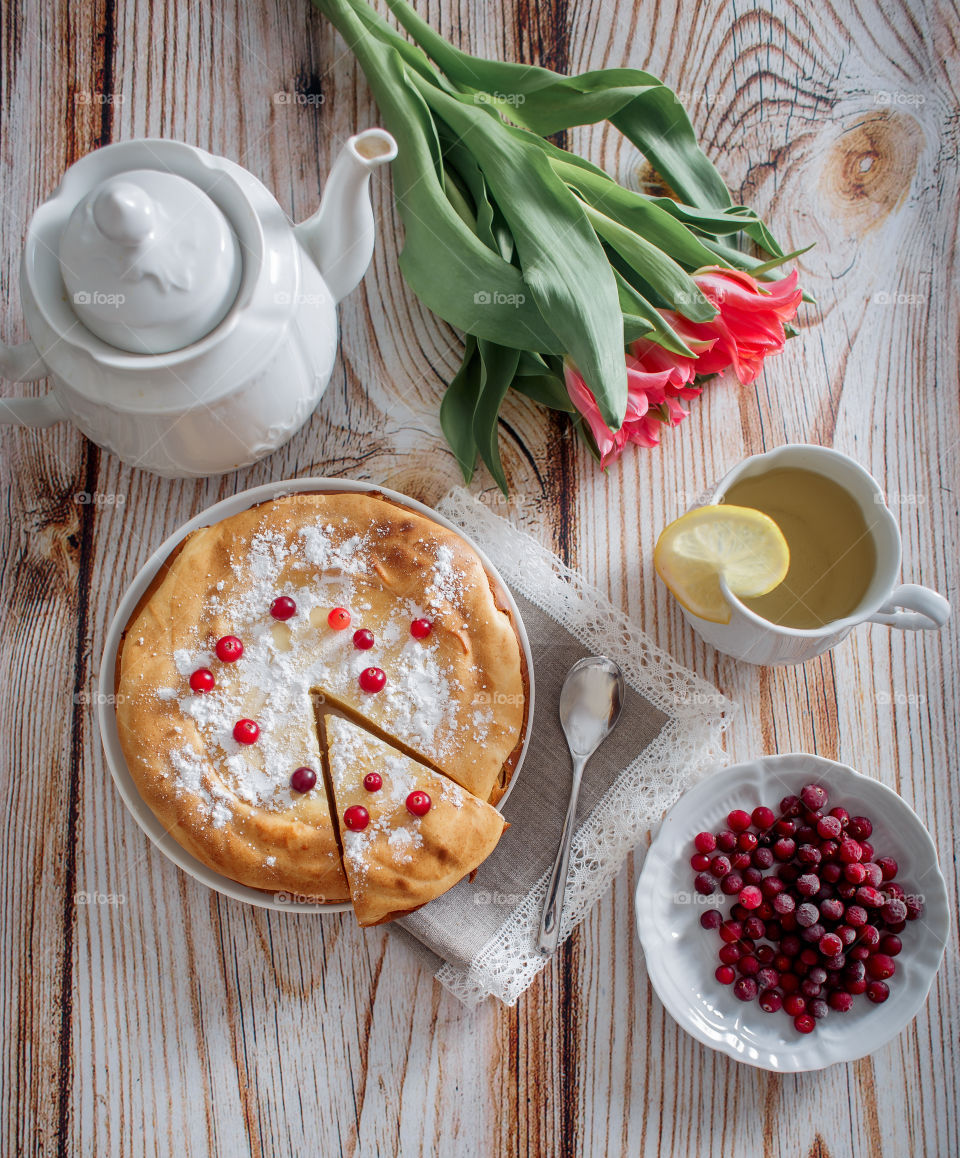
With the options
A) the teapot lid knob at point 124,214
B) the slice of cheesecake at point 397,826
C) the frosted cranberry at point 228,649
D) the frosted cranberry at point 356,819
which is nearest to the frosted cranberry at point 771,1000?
the slice of cheesecake at point 397,826

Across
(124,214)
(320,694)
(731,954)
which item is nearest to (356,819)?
(320,694)

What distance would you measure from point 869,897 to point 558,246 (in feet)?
4.25

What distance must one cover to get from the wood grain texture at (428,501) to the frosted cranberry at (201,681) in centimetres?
38

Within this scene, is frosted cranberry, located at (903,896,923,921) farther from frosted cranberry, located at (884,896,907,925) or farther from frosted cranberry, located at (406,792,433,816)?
frosted cranberry, located at (406,792,433,816)

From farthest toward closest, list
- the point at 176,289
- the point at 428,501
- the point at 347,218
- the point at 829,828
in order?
the point at 428,501, the point at 829,828, the point at 347,218, the point at 176,289

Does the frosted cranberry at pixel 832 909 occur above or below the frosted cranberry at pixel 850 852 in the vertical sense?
below

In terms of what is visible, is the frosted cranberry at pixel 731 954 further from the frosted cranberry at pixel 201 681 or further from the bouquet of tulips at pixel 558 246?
the frosted cranberry at pixel 201 681

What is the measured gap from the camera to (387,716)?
1580mm

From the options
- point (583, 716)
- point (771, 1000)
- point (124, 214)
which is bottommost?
point (771, 1000)

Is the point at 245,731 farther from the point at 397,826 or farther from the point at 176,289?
the point at 176,289

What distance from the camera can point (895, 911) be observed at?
5.38 ft

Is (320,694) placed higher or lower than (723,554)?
lower

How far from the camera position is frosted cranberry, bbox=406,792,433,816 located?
1518 mm

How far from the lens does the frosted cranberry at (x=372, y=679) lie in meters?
1.56
